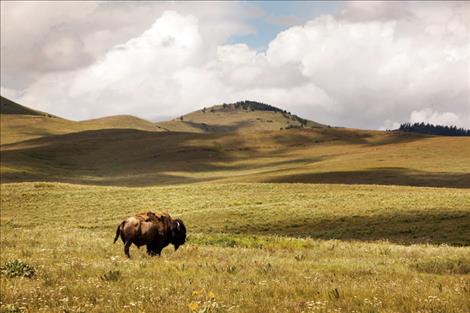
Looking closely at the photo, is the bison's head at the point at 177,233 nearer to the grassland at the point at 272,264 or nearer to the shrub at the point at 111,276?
the grassland at the point at 272,264

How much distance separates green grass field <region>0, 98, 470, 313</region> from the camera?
11094mm

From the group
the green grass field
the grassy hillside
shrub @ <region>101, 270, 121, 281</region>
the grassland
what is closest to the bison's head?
the grassland

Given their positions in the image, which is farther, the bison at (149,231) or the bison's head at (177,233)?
the bison's head at (177,233)

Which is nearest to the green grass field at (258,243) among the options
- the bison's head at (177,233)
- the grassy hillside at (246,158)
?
the bison's head at (177,233)

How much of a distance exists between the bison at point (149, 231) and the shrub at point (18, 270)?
4.67 metres

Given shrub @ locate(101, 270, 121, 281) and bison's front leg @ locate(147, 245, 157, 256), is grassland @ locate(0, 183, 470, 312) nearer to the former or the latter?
shrub @ locate(101, 270, 121, 281)

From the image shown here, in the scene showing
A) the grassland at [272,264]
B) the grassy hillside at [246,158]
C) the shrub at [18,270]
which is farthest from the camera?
the grassy hillside at [246,158]

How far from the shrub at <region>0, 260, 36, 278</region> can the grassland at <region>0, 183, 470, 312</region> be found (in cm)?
32

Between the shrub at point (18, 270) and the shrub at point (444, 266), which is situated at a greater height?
the shrub at point (18, 270)

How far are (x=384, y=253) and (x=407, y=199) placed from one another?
26.3 m

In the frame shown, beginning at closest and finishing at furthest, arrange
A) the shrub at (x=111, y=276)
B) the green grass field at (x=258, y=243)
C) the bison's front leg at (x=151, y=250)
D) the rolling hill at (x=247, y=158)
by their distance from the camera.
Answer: the green grass field at (x=258, y=243)
the shrub at (x=111, y=276)
the bison's front leg at (x=151, y=250)
the rolling hill at (x=247, y=158)

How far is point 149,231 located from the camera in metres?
19.5

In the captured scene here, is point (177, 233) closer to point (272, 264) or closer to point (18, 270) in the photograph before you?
point (272, 264)

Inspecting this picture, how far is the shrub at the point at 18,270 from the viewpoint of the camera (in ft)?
46.6
